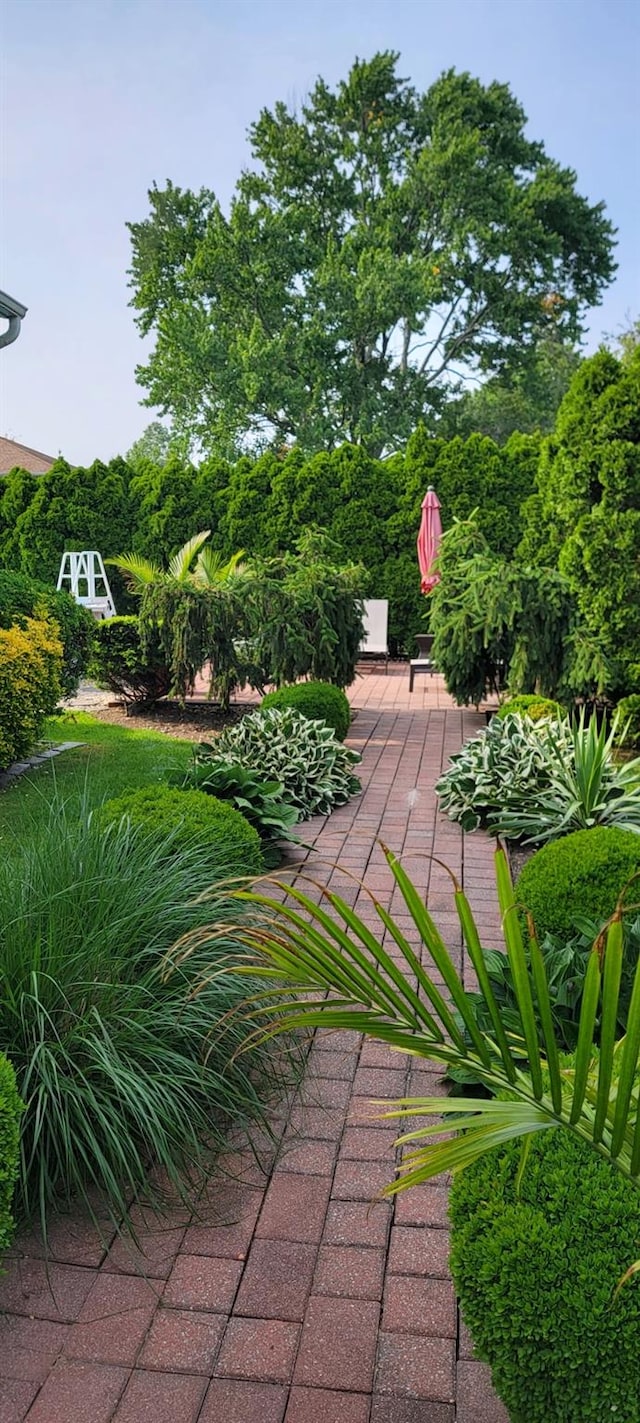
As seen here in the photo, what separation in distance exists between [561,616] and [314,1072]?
5149 millimetres

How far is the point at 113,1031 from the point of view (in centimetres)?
222

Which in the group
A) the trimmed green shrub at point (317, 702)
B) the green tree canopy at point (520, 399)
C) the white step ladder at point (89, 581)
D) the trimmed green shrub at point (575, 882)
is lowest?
the trimmed green shrub at point (575, 882)

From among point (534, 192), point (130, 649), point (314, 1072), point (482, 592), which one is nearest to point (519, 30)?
point (482, 592)

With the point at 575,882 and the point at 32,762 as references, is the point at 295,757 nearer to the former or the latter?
the point at 32,762

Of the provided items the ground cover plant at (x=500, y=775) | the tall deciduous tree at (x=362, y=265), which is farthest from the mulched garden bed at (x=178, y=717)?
the tall deciduous tree at (x=362, y=265)

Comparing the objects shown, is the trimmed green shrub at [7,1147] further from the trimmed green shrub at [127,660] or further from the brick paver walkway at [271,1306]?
the trimmed green shrub at [127,660]

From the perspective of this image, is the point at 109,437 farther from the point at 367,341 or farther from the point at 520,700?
the point at 520,700

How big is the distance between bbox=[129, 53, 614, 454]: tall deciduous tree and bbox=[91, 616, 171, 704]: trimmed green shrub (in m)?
12.7

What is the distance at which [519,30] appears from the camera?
10.7m

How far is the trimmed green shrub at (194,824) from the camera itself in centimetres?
331

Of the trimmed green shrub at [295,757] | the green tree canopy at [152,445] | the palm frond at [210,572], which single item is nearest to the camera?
the trimmed green shrub at [295,757]

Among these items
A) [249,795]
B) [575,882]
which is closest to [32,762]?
[249,795]

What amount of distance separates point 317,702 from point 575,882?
3.75 meters

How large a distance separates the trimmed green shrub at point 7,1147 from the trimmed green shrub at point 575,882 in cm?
185
